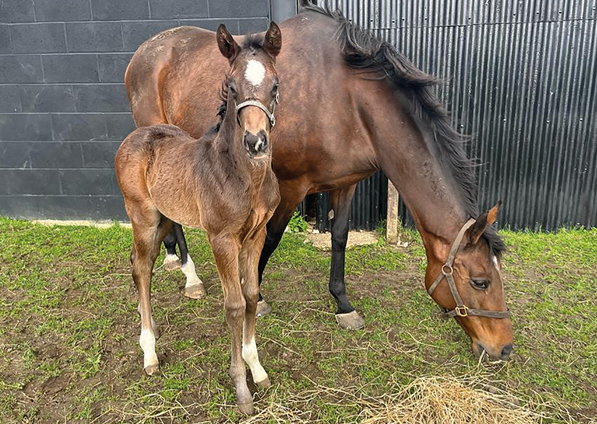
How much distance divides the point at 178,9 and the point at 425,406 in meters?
4.54

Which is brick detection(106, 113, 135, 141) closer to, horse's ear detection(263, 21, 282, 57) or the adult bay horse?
the adult bay horse

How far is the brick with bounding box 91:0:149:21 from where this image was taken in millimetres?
4879

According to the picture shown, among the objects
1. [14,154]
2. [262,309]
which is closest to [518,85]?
[262,309]

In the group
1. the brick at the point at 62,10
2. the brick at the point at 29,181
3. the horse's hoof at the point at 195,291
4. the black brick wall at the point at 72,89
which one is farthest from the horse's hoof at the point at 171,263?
the brick at the point at 62,10

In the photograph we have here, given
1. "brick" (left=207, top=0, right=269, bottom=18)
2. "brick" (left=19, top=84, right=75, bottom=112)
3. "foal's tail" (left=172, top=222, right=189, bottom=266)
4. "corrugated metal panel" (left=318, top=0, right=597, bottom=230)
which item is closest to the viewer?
"foal's tail" (left=172, top=222, right=189, bottom=266)

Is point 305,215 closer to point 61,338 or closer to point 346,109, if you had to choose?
point 346,109

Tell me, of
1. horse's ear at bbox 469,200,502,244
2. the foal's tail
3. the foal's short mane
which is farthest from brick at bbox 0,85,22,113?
horse's ear at bbox 469,200,502,244

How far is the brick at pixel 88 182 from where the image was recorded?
210 inches

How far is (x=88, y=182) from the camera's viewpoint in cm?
538

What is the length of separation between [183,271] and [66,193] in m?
2.58

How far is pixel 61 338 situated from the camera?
311cm

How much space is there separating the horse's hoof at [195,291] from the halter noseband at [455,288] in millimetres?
1882

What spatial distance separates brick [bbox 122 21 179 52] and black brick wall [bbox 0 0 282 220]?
10 millimetres

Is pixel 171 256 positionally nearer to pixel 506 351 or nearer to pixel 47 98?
pixel 47 98
